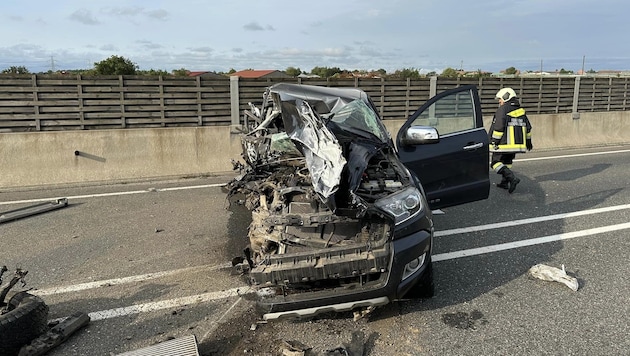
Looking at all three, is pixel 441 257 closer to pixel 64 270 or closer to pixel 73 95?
pixel 64 270

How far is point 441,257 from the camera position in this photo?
450 centimetres

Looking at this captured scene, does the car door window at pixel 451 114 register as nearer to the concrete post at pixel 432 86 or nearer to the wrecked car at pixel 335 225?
the wrecked car at pixel 335 225

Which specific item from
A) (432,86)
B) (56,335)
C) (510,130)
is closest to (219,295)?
(56,335)

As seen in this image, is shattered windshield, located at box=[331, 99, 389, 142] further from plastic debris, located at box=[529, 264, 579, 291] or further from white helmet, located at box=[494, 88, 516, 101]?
white helmet, located at box=[494, 88, 516, 101]

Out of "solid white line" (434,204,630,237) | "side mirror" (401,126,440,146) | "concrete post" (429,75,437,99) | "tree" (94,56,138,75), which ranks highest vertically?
"tree" (94,56,138,75)

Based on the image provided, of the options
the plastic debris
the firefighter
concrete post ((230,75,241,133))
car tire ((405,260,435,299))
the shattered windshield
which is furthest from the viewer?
concrete post ((230,75,241,133))

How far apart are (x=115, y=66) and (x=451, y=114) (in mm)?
18366

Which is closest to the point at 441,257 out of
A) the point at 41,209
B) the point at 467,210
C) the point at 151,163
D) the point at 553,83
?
the point at 467,210

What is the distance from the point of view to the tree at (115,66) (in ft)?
63.7

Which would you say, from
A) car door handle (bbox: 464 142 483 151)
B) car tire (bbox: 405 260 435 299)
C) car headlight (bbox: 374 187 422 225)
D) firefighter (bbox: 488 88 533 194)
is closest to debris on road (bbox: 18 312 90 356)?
car headlight (bbox: 374 187 422 225)

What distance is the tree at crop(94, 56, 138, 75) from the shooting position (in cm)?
1942

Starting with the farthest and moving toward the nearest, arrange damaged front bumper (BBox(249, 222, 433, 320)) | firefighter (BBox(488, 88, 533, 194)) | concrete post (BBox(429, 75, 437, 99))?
concrete post (BBox(429, 75, 437, 99))
firefighter (BBox(488, 88, 533, 194))
damaged front bumper (BBox(249, 222, 433, 320))

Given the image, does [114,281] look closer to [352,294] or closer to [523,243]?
[352,294]

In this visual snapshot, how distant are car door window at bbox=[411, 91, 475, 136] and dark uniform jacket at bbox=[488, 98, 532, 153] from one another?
2.02 metres
